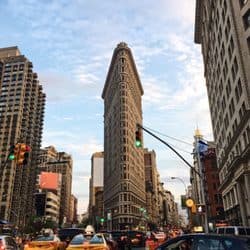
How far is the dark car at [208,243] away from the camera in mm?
7676

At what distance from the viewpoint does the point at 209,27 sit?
189 ft

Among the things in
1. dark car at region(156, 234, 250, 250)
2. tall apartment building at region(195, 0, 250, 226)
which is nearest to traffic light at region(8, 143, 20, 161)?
dark car at region(156, 234, 250, 250)

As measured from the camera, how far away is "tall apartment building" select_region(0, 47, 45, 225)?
129m

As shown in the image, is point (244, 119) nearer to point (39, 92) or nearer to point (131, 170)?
point (131, 170)

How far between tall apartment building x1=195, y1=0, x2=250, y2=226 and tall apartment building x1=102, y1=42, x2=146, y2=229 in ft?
207

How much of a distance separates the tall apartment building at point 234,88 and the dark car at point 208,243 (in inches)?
1050

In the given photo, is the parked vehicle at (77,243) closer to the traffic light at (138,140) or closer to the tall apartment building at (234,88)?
the traffic light at (138,140)

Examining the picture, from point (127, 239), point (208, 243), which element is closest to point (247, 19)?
point (127, 239)

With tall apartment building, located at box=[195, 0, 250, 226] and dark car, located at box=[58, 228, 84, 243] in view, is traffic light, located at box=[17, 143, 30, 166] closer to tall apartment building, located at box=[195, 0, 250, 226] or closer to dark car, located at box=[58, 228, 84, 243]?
dark car, located at box=[58, 228, 84, 243]

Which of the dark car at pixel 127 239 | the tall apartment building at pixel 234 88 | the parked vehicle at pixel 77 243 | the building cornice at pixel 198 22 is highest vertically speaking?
the building cornice at pixel 198 22

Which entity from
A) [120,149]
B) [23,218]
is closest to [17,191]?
[23,218]

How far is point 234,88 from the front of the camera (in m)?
41.4

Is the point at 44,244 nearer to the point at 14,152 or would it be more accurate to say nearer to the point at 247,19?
the point at 14,152

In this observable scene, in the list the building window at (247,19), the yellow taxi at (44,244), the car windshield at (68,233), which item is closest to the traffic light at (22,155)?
the yellow taxi at (44,244)
